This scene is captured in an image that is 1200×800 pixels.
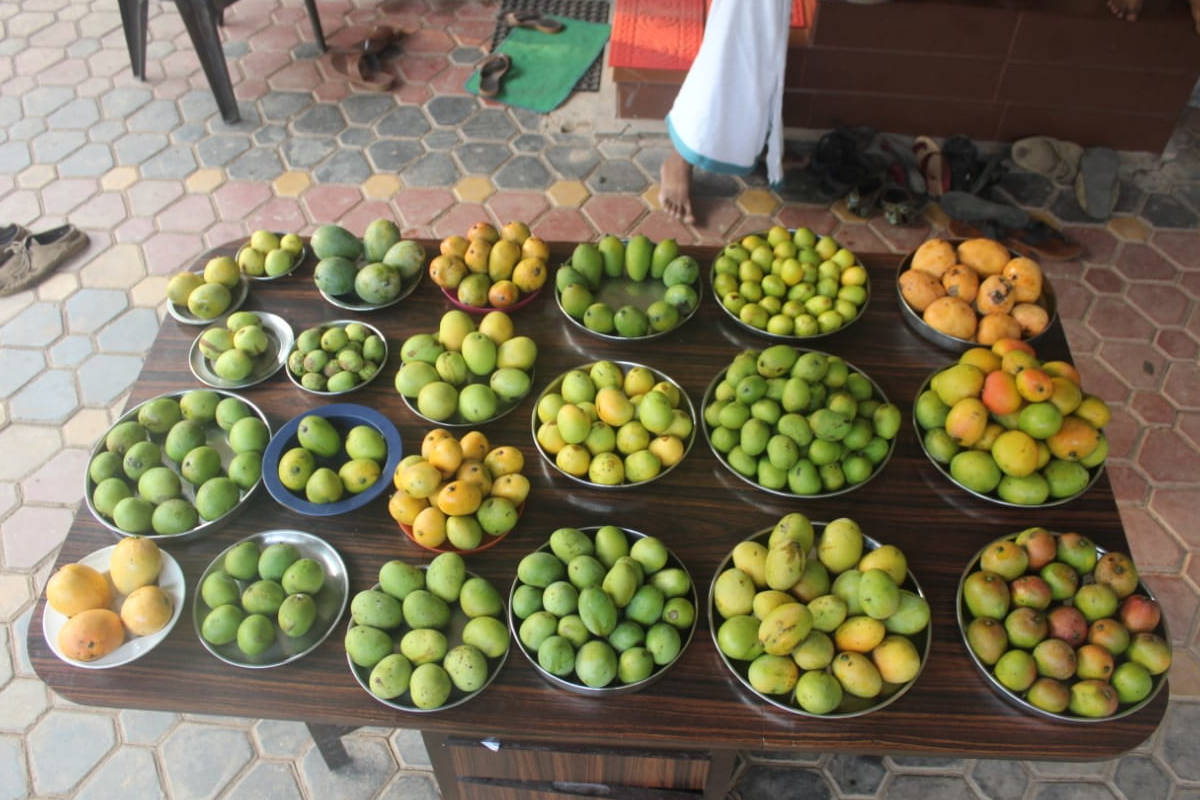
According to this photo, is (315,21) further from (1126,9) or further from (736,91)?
(1126,9)

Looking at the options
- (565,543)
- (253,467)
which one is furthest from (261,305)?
(565,543)

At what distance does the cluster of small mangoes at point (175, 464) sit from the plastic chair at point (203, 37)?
260 cm

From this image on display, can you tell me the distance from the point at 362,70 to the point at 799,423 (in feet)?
11.4

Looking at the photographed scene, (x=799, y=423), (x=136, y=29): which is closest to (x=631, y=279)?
(x=799, y=423)

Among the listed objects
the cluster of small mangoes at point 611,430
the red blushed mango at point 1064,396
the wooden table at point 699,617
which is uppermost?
the red blushed mango at point 1064,396

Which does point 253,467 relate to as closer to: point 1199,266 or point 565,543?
point 565,543

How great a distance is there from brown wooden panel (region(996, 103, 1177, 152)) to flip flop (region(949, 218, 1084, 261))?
0.62 meters

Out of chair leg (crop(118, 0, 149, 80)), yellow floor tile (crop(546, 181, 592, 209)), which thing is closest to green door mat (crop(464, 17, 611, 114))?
yellow floor tile (crop(546, 181, 592, 209))

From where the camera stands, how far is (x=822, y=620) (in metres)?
1.54

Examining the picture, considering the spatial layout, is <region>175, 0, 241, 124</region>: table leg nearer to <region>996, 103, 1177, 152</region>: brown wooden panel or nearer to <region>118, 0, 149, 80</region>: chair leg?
<region>118, 0, 149, 80</region>: chair leg

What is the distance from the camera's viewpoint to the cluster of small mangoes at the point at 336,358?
2.01 m

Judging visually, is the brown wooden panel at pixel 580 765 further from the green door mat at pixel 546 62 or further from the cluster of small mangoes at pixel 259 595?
the green door mat at pixel 546 62

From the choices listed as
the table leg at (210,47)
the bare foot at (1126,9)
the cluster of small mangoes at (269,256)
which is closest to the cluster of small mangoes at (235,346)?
the cluster of small mangoes at (269,256)

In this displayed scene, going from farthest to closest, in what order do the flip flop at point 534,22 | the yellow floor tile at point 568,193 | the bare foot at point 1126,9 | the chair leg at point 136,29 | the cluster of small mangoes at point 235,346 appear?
the flip flop at point 534,22 < the chair leg at point 136,29 < the yellow floor tile at point 568,193 < the bare foot at point 1126,9 < the cluster of small mangoes at point 235,346
